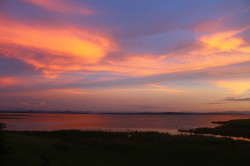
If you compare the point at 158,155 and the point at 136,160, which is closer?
the point at 136,160

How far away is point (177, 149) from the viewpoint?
1065 inches

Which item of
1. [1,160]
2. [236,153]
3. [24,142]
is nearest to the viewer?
[1,160]

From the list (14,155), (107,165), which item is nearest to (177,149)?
(107,165)

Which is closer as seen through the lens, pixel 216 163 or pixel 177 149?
pixel 216 163

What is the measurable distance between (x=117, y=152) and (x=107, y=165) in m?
6.48

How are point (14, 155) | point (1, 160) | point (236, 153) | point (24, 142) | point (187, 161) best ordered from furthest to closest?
point (24, 142) < point (236, 153) < point (187, 161) < point (14, 155) < point (1, 160)

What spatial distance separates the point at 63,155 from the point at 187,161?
13359 millimetres

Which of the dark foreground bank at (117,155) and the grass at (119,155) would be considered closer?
the dark foreground bank at (117,155)

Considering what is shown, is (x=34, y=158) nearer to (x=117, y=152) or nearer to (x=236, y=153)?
(x=117, y=152)

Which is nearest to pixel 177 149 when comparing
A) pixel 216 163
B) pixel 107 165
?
pixel 216 163

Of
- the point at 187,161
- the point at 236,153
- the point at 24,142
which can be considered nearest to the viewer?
the point at 187,161

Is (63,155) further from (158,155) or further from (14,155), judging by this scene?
(158,155)

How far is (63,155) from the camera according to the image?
23781 millimetres

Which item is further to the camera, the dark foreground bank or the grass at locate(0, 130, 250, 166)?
the grass at locate(0, 130, 250, 166)
